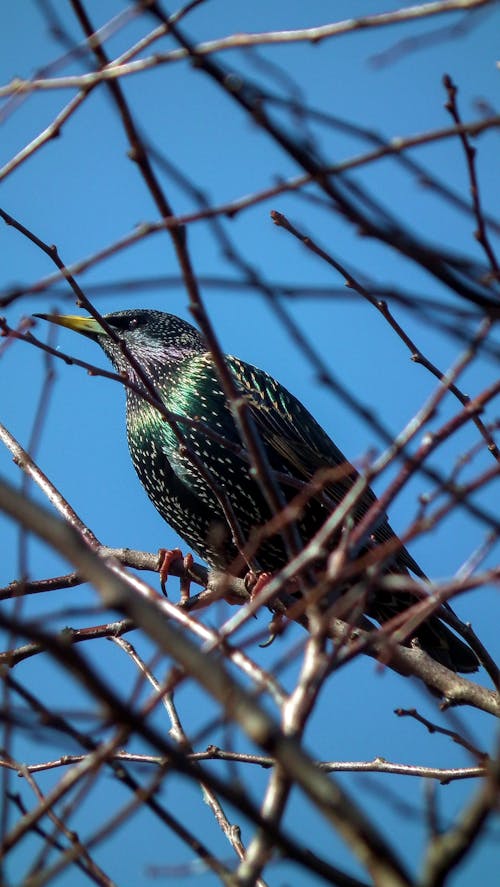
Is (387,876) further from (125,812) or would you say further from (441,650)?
(441,650)

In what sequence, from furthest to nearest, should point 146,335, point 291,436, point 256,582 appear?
point 146,335, point 291,436, point 256,582

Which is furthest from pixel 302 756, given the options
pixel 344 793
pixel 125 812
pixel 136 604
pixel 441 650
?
pixel 441 650

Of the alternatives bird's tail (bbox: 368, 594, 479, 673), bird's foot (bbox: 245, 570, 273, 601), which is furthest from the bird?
bird's foot (bbox: 245, 570, 273, 601)

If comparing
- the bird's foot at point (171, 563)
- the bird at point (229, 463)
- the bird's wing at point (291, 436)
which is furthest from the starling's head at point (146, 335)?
the bird's foot at point (171, 563)

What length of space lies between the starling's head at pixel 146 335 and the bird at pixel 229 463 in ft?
0.03

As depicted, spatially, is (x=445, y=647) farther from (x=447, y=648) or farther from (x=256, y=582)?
(x=256, y=582)

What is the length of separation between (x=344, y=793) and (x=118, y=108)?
0.82 meters

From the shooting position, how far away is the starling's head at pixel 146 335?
4.81m

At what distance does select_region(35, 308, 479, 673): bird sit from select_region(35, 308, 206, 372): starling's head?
0.03ft

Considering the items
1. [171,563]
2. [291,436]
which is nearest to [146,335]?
[291,436]

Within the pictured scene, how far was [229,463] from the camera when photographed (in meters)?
4.36

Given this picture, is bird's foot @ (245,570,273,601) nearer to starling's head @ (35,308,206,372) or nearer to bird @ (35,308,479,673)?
bird @ (35,308,479,673)

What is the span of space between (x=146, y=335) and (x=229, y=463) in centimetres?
117

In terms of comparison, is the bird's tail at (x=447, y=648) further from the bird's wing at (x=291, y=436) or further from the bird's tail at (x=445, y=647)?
the bird's wing at (x=291, y=436)
